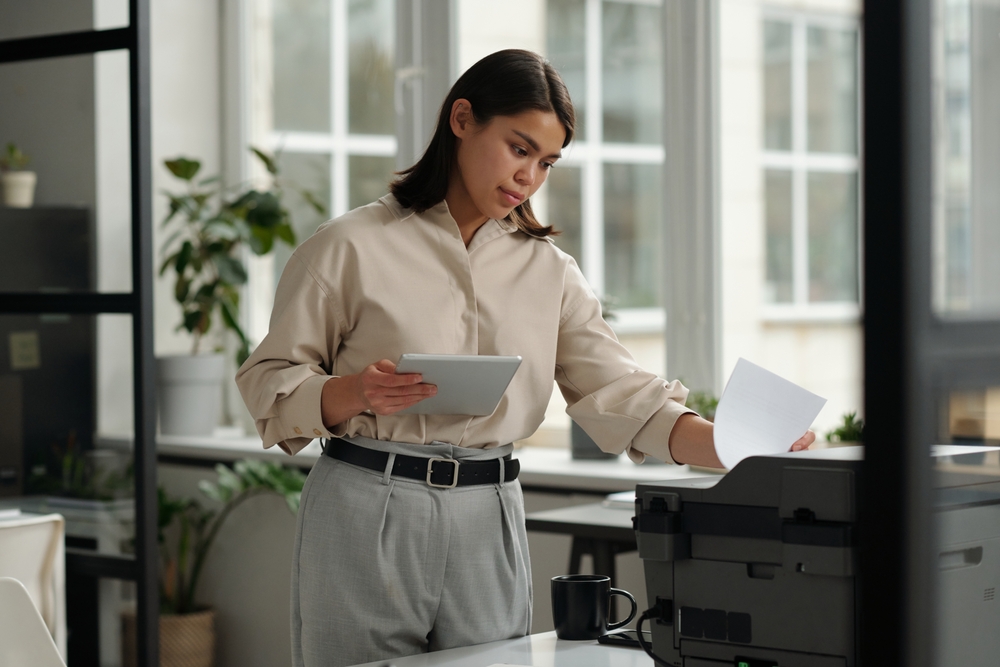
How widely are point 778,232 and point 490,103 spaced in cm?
178

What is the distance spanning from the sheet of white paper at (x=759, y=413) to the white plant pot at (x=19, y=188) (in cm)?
268

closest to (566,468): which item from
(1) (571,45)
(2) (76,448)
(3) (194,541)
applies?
(1) (571,45)

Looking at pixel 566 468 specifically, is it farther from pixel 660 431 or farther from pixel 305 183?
pixel 305 183

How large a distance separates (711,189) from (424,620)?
2.00 m

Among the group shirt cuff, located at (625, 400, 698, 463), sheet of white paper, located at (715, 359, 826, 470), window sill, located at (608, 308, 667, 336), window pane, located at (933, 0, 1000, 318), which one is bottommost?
shirt cuff, located at (625, 400, 698, 463)

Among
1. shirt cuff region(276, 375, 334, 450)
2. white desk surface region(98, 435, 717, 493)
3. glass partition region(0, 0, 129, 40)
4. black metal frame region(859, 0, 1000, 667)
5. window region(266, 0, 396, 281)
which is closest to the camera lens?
black metal frame region(859, 0, 1000, 667)

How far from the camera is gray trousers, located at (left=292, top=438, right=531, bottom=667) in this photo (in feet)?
5.33

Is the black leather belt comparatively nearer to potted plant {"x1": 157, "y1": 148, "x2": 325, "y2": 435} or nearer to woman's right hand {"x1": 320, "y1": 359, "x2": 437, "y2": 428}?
woman's right hand {"x1": 320, "y1": 359, "x2": 437, "y2": 428}

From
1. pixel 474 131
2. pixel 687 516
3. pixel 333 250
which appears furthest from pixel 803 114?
pixel 687 516

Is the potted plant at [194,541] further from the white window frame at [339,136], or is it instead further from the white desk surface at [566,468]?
the white window frame at [339,136]

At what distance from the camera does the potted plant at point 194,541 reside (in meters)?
3.86

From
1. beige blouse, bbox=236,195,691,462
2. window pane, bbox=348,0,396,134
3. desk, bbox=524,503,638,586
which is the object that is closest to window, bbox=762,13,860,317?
desk, bbox=524,503,638,586

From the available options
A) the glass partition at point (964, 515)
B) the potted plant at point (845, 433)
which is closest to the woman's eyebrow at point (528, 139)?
the glass partition at point (964, 515)

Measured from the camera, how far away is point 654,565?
1299 mm
